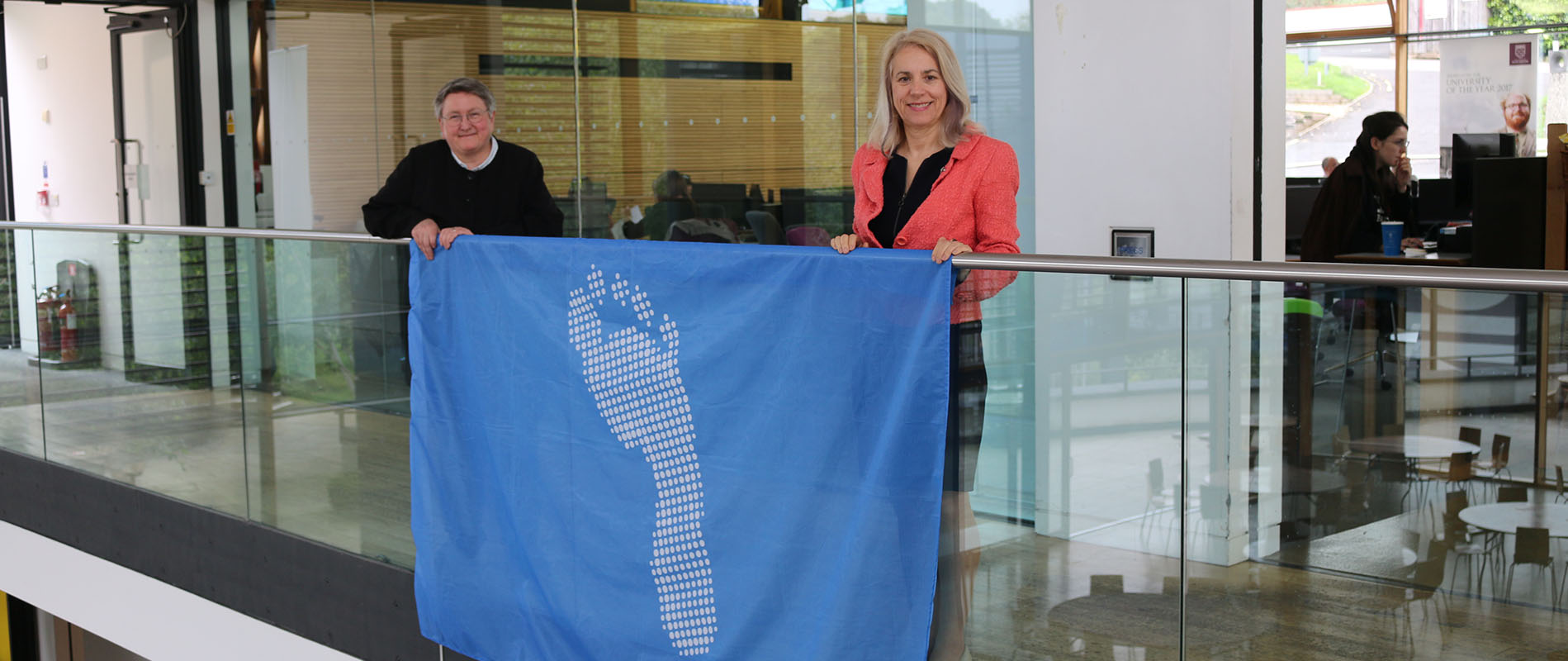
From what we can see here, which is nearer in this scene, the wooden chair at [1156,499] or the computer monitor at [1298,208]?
the wooden chair at [1156,499]

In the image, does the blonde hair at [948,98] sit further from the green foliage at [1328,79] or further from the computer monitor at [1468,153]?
the green foliage at [1328,79]

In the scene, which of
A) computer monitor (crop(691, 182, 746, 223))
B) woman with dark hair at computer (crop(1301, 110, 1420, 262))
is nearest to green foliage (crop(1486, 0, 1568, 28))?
woman with dark hair at computer (crop(1301, 110, 1420, 262))

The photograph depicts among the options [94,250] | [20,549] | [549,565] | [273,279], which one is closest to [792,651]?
[549,565]

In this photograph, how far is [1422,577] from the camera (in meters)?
2.39

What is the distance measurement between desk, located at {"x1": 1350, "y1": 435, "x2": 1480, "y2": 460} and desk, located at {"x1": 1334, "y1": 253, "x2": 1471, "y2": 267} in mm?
4035

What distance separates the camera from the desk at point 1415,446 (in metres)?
2.28

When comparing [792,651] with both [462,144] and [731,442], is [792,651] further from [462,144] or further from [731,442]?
[462,144]

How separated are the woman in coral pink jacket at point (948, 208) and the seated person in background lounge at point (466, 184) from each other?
5.35 ft

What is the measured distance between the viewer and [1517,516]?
2.22 meters

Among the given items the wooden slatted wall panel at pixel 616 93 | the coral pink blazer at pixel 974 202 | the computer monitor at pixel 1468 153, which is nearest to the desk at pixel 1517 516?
the coral pink blazer at pixel 974 202

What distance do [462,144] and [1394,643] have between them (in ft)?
10.8

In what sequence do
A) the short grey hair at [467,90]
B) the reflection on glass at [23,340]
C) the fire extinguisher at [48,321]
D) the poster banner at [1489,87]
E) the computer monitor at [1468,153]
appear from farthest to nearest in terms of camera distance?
the poster banner at [1489,87]
the computer monitor at [1468,153]
the reflection on glass at [23,340]
the fire extinguisher at [48,321]
the short grey hair at [467,90]

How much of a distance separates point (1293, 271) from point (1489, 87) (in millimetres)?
13021

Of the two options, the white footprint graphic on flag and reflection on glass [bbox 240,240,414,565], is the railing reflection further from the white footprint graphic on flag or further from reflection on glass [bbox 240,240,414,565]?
reflection on glass [bbox 240,240,414,565]
